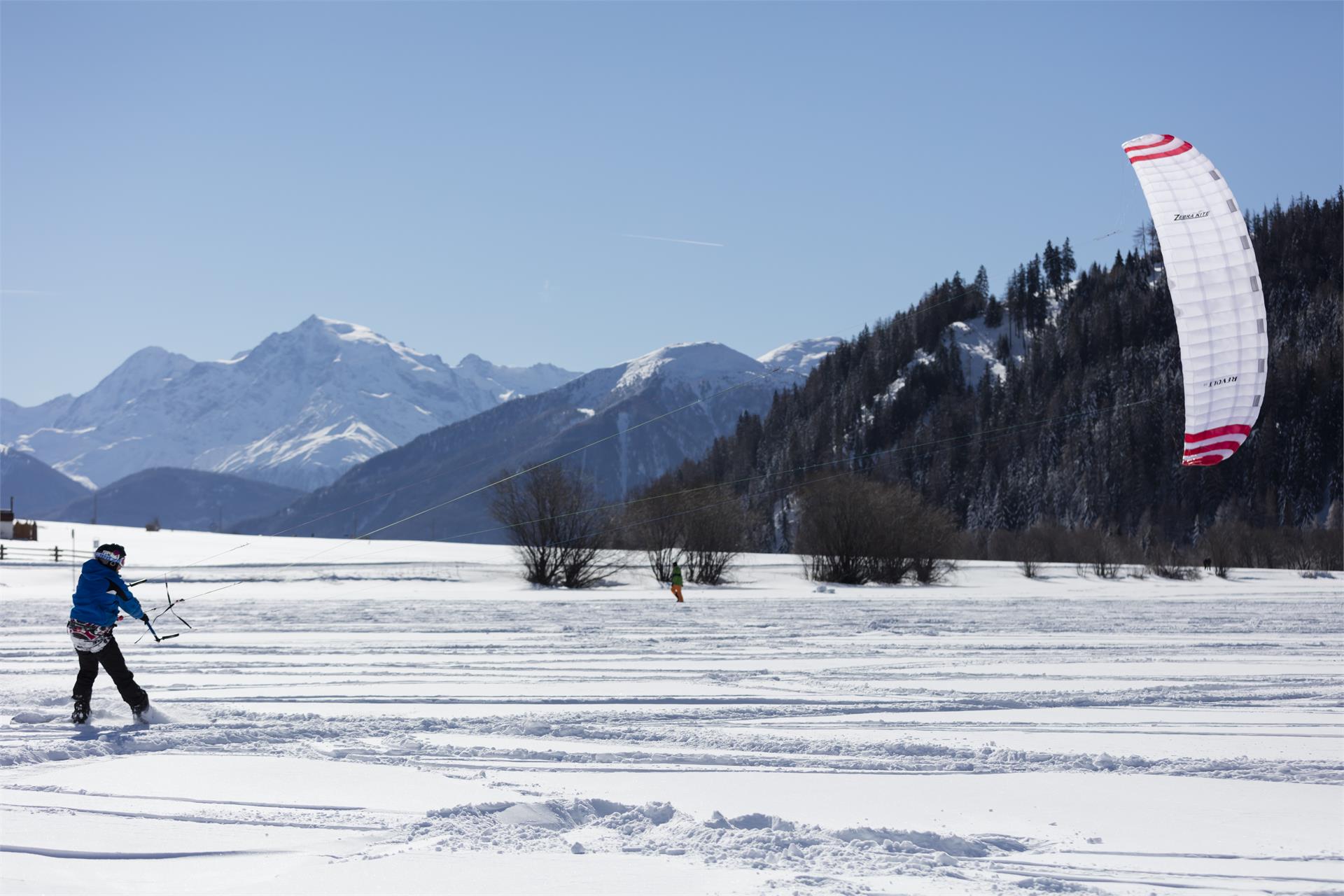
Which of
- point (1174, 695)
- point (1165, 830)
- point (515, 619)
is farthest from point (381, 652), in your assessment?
point (1165, 830)

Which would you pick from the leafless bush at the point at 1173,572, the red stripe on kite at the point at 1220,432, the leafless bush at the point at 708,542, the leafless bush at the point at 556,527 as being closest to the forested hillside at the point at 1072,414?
the leafless bush at the point at 1173,572

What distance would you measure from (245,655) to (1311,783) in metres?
13.4

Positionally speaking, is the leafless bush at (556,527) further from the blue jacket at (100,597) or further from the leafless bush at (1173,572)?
the blue jacket at (100,597)

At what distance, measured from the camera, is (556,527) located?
3928 centimetres

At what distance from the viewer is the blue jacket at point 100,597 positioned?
Answer: 10.1 m

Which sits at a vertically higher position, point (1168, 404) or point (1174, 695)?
point (1168, 404)

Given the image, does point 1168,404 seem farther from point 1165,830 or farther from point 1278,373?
point 1165,830

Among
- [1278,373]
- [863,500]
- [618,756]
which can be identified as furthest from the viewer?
[1278,373]

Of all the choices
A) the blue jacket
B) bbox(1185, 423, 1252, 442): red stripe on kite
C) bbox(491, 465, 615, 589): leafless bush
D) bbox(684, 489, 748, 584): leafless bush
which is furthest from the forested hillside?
the blue jacket

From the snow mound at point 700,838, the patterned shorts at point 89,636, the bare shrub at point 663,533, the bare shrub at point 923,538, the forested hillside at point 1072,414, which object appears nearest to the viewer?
the snow mound at point 700,838

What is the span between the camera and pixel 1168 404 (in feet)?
364

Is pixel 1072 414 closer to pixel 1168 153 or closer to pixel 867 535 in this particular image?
pixel 867 535

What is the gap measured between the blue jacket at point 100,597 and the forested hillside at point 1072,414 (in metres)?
71.8

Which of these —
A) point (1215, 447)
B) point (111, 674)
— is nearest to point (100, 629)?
point (111, 674)
